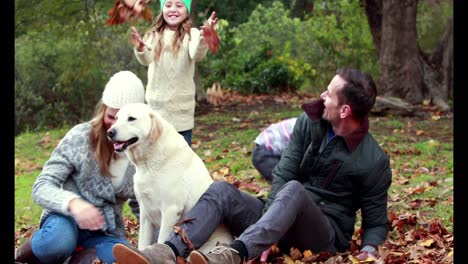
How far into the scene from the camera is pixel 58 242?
4.82 metres

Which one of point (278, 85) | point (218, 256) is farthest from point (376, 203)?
point (278, 85)

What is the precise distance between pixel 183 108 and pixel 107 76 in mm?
11036

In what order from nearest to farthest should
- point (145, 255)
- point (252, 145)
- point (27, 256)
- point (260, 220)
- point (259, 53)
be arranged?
point (145, 255) < point (260, 220) < point (27, 256) < point (252, 145) < point (259, 53)

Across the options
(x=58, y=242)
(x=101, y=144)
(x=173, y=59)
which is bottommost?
(x=58, y=242)

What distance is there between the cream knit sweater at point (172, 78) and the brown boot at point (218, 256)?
9.60 ft

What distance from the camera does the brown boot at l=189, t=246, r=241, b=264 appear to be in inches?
164

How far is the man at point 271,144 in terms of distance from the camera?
734 centimetres

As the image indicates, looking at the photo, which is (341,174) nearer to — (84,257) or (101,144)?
(101,144)

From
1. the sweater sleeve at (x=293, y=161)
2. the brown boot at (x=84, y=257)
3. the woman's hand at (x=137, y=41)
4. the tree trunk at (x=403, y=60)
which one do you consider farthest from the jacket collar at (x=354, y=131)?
the tree trunk at (x=403, y=60)

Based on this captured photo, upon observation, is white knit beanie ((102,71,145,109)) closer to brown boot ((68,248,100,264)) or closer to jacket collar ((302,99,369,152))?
brown boot ((68,248,100,264))

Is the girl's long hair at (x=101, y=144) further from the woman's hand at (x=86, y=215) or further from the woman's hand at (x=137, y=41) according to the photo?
the woman's hand at (x=137, y=41)

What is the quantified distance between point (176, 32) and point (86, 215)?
2.85 m

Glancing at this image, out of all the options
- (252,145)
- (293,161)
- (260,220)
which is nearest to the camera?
(260,220)

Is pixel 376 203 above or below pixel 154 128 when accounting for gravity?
below
